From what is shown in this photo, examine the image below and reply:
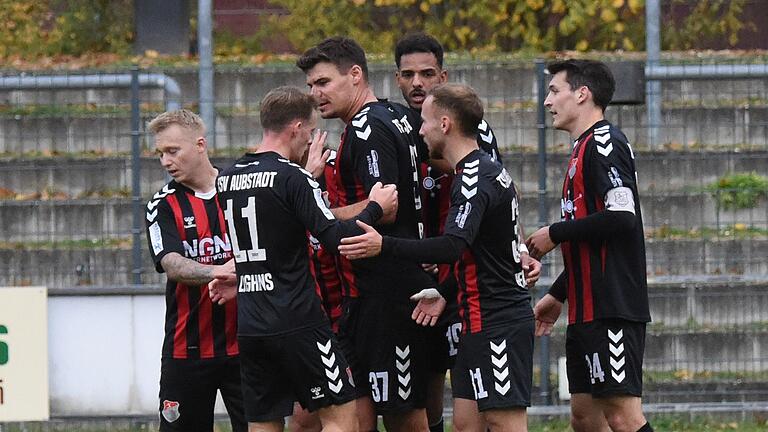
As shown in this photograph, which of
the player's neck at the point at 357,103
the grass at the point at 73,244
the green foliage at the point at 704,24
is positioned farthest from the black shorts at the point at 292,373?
the green foliage at the point at 704,24

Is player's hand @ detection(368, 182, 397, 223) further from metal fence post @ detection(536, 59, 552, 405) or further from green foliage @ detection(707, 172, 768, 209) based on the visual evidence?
green foliage @ detection(707, 172, 768, 209)

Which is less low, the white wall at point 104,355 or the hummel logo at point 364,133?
the hummel logo at point 364,133

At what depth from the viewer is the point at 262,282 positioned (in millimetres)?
7309

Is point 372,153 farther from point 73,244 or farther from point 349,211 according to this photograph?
point 73,244

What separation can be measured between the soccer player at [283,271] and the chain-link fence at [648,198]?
3.57 metres

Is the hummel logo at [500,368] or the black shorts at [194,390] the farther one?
the black shorts at [194,390]

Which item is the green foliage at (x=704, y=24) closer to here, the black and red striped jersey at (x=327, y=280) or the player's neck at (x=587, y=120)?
the player's neck at (x=587, y=120)

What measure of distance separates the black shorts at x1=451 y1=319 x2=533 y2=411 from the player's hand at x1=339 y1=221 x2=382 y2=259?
671 mm

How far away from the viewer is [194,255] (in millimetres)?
8148

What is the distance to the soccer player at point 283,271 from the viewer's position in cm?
720

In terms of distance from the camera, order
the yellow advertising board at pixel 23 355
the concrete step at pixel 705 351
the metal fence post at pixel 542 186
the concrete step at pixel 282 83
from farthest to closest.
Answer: the concrete step at pixel 282 83, the concrete step at pixel 705 351, the metal fence post at pixel 542 186, the yellow advertising board at pixel 23 355

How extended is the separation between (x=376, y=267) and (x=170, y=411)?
141 centimetres

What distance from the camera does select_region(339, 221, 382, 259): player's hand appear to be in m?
7.16

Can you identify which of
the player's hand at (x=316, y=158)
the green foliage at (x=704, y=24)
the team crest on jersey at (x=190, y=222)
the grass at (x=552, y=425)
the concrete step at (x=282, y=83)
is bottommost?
the grass at (x=552, y=425)
